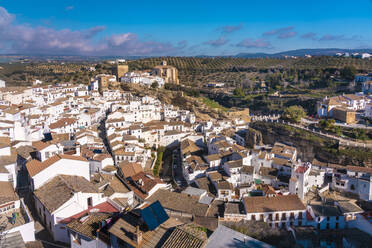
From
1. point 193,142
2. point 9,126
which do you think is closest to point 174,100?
point 193,142

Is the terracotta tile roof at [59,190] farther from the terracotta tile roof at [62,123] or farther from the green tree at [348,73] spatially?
the green tree at [348,73]

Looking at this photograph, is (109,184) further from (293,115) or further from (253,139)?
(293,115)

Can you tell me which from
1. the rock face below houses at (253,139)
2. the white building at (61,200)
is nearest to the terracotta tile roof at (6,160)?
the white building at (61,200)

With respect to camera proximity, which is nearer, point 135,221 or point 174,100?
point 135,221

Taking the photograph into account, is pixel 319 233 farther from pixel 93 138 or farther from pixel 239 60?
pixel 239 60

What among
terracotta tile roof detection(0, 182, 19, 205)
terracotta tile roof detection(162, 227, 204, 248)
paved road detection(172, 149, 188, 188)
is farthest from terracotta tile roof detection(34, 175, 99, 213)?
paved road detection(172, 149, 188, 188)

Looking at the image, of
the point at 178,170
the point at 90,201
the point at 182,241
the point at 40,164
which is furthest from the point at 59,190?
the point at 178,170

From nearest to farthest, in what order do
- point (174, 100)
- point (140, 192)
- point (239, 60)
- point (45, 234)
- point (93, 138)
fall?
point (45, 234), point (140, 192), point (93, 138), point (174, 100), point (239, 60)
